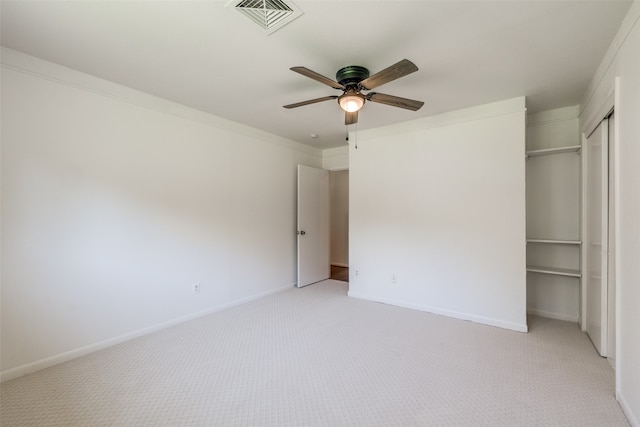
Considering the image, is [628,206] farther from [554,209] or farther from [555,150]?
[554,209]

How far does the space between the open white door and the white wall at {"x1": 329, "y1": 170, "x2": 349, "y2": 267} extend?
151 centimetres

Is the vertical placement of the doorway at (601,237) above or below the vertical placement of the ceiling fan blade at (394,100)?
below

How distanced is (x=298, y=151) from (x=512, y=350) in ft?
12.9

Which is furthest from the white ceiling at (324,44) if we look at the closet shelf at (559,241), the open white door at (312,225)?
the open white door at (312,225)

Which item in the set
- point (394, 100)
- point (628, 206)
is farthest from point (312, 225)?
point (628, 206)

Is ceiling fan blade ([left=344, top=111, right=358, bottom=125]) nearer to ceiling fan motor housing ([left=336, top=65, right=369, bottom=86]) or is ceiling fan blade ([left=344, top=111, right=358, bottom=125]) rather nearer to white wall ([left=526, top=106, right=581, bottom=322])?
ceiling fan motor housing ([left=336, top=65, right=369, bottom=86])

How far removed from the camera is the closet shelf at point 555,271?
3.11 m

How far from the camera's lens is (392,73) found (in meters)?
1.90

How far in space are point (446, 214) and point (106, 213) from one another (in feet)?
12.1

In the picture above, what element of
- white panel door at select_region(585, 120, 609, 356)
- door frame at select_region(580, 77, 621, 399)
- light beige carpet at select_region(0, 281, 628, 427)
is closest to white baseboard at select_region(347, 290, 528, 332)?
light beige carpet at select_region(0, 281, 628, 427)

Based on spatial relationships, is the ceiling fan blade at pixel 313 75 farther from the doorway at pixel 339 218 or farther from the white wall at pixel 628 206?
the doorway at pixel 339 218

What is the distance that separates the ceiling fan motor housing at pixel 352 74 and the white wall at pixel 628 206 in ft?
5.33

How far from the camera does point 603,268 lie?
247cm

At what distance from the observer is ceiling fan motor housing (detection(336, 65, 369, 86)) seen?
2271 millimetres
